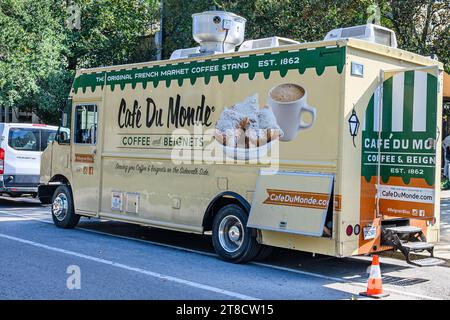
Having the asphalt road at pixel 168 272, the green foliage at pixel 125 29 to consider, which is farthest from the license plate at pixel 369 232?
the green foliage at pixel 125 29

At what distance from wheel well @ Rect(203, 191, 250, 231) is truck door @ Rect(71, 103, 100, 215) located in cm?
290

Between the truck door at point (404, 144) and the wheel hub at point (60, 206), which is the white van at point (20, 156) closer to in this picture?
the wheel hub at point (60, 206)

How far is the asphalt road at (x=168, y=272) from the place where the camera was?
6.72 m

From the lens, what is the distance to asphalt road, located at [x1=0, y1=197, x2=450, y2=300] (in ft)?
22.0

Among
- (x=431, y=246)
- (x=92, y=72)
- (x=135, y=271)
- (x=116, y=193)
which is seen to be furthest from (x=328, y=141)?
(x=92, y=72)

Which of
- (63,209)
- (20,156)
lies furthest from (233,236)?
(20,156)

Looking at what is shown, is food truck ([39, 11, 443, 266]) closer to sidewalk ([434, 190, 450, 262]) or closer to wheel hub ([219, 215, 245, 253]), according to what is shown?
wheel hub ([219, 215, 245, 253])

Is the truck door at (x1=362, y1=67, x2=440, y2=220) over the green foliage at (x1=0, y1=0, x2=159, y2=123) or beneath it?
beneath

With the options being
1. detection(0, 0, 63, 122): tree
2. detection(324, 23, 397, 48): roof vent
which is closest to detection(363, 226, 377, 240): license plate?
detection(324, 23, 397, 48): roof vent

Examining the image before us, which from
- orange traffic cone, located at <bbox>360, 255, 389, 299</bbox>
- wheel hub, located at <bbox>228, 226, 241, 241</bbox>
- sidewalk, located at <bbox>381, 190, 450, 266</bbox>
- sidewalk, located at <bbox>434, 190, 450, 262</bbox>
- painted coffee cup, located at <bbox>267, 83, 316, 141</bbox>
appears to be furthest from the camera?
sidewalk, located at <bbox>434, 190, 450, 262</bbox>

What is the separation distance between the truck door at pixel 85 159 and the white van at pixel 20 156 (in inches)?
154

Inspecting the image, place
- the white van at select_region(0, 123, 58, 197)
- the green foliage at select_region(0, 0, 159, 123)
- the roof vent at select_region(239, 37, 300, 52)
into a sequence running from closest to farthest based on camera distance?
the roof vent at select_region(239, 37, 300, 52) < the white van at select_region(0, 123, 58, 197) < the green foliage at select_region(0, 0, 159, 123)

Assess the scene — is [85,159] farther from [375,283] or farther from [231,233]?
[375,283]
